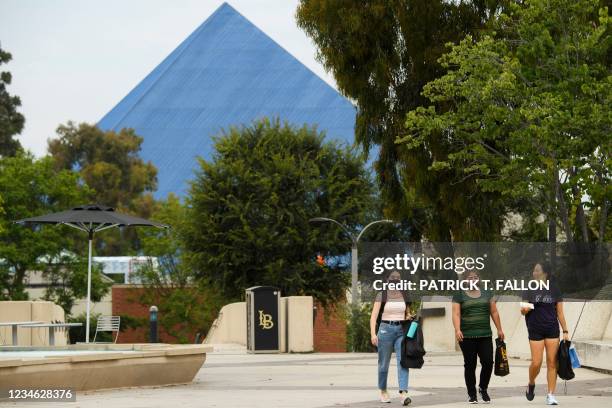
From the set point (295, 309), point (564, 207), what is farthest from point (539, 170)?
point (295, 309)

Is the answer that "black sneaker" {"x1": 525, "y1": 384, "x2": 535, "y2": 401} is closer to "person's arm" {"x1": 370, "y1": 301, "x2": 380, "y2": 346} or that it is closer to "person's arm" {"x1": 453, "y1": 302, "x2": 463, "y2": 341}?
"person's arm" {"x1": 453, "y1": 302, "x2": 463, "y2": 341}

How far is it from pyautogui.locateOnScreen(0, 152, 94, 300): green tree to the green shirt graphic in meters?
49.8

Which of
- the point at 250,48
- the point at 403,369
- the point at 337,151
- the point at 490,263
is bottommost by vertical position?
the point at 403,369

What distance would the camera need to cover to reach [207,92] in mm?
130875

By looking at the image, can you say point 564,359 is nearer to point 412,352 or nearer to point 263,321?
point 412,352

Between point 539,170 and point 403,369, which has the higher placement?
point 539,170

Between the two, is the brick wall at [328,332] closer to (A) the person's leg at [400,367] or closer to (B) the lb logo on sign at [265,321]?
(B) the lb logo on sign at [265,321]

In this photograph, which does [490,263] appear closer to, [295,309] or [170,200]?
[295,309]

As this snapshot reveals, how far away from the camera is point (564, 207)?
A: 30109 millimetres

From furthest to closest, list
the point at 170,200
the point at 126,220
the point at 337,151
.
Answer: the point at 170,200, the point at 337,151, the point at 126,220

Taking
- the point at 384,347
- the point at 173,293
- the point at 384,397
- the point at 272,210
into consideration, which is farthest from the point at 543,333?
the point at 173,293

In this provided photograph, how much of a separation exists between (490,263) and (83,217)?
14.2 metres

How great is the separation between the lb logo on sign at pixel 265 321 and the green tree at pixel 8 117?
51175 millimetres

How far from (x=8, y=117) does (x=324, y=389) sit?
65532 mm
